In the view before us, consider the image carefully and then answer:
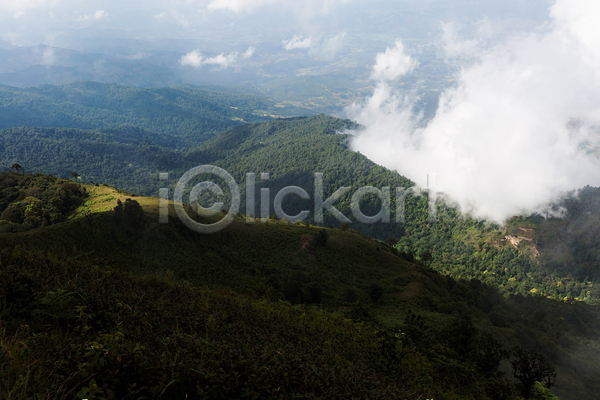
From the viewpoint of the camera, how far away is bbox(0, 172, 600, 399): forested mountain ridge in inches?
163

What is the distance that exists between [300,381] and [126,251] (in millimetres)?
24128

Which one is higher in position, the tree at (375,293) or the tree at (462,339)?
the tree at (462,339)

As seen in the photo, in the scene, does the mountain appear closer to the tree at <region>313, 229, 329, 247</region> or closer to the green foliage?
the tree at <region>313, 229, 329, 247</region>

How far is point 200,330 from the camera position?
6.92m

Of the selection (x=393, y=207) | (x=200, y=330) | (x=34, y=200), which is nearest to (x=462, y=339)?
(x=200, y=330)

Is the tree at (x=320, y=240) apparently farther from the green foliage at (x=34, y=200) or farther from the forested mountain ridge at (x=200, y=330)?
the green foliage at (x=34, y=200)

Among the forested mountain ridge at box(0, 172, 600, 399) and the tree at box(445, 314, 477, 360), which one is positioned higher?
the forested mountain ridge at box(0, 172, 600, 399)

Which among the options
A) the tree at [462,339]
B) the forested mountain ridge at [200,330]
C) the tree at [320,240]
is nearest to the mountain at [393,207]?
the tree at [320,240]

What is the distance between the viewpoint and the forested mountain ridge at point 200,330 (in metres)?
4.14

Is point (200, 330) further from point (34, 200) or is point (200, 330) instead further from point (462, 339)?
point (34, 200)

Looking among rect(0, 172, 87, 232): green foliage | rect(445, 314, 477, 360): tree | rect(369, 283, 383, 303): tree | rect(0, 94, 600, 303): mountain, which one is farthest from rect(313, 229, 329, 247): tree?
rect(0, 94, 600, 303): mountain

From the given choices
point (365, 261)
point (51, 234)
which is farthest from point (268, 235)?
point (51, 234)

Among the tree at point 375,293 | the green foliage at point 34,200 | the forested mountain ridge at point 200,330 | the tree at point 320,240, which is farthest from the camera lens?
the tree at point 320,240

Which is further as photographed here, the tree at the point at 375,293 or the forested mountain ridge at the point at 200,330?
the tree at the point at 375,293
